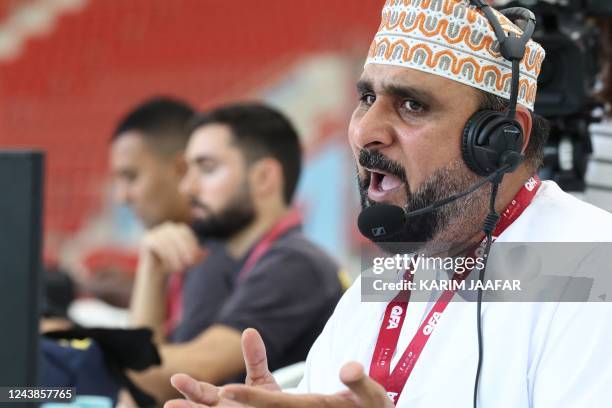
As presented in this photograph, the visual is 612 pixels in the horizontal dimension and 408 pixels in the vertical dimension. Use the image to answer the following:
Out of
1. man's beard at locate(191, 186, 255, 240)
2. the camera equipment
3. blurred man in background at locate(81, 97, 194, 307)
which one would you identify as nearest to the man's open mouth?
the camera equipment

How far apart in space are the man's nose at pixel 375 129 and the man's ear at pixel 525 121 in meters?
0.17

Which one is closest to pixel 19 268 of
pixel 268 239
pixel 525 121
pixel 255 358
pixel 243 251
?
pixel 255 358

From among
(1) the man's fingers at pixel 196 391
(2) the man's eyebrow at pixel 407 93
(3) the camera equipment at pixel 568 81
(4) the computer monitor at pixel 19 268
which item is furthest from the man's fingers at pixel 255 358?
(3) the camera equipment at pixel 568 81

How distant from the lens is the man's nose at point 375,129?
1313mm

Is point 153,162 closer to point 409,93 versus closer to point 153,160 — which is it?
point 153,160

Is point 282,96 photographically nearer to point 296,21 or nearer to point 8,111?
point 296,21

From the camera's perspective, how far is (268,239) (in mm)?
2752

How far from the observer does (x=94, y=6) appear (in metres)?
6.99

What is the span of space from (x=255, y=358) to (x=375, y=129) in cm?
32

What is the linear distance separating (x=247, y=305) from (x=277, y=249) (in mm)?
175

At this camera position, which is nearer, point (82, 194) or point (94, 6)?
point (82, 194)

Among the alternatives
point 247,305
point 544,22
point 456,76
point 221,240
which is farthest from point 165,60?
point 456,76

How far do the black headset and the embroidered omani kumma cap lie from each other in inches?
0.8

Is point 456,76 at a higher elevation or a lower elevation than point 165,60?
lower
